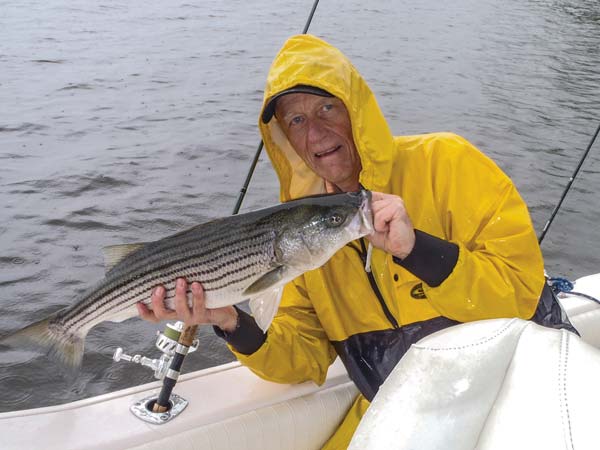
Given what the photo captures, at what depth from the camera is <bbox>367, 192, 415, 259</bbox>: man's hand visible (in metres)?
2.46

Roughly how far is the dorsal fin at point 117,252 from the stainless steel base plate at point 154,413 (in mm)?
663

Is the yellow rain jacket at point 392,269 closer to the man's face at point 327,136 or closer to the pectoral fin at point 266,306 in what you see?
the man's face at point 327,136

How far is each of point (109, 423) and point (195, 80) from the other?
1173 cm

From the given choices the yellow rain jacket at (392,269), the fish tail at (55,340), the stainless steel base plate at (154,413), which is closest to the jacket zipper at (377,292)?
the yellow rain jacket at (392,269)

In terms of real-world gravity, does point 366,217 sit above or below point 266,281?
above

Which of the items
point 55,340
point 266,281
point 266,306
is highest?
point 266,281

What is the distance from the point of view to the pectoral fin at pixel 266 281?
269 centimetres

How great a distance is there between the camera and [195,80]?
45.2ft

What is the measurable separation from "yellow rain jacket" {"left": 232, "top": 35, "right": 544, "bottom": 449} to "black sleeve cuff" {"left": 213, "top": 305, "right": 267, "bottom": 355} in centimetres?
3

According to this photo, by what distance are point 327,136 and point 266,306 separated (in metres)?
1.02

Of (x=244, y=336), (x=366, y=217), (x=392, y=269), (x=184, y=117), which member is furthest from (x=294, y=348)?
(x=184, y=117)

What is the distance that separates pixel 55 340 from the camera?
2.97 metres

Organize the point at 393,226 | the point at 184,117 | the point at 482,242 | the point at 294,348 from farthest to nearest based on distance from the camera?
the point at 184,117 < the point at 294,348 < the point at 482,242 < the point at 393,226

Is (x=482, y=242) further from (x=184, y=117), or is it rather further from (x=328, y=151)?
(x=184, y=117)
